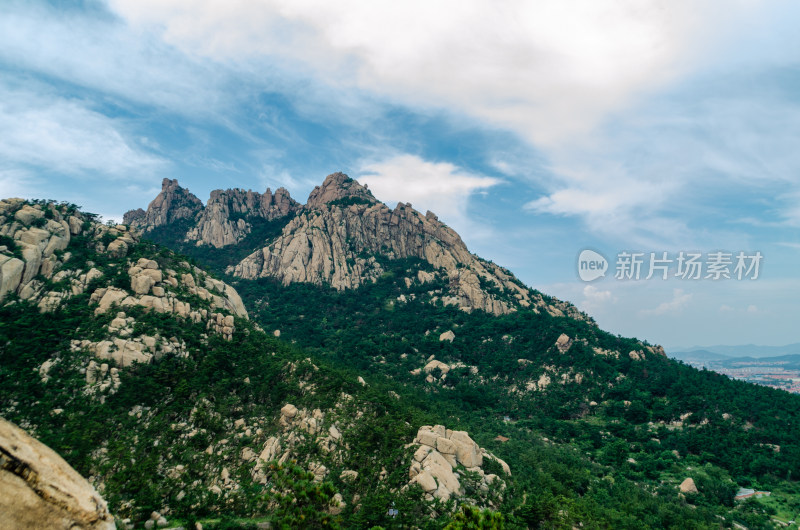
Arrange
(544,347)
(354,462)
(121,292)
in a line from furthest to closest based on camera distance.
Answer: (544,347), (121,292), (354,462)

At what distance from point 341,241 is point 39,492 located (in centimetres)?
12929

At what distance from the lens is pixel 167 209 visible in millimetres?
155875

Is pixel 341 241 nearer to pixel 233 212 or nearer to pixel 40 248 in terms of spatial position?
pixel 233 212

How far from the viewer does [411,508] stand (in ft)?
88.8

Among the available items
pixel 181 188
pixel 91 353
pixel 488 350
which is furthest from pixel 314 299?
pixel 181 188

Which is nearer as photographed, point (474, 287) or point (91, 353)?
point (91, 353)

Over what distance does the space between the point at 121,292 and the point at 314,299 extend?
70545mm

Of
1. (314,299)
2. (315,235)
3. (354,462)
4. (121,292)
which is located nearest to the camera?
(354,462)

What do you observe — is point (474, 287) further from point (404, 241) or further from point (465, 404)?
point (465, 404)

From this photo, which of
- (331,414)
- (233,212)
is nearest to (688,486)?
(331,414)

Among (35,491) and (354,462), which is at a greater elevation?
(35,491)

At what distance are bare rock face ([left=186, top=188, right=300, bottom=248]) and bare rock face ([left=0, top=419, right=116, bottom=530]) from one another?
148056 mm

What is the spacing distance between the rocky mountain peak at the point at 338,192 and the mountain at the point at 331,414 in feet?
241

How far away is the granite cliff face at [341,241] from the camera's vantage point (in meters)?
122
